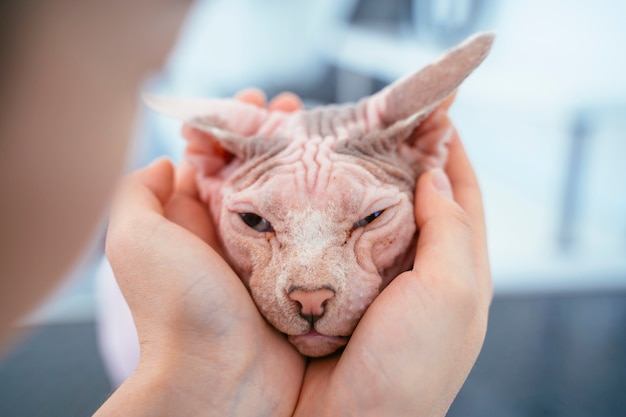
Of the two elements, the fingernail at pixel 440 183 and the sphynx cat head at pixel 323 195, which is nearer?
the sphynx cat head at pixel 323 195

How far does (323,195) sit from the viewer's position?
0.82 metres

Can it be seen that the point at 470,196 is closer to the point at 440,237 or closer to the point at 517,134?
the point at 440,237

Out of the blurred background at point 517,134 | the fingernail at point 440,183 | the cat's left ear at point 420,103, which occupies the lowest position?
the blurred background at point 517,134

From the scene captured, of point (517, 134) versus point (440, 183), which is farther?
point (517, 134)

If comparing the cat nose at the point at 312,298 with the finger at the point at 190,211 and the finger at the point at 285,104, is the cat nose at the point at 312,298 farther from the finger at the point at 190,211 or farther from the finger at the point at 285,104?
the finger at the point at 285,104

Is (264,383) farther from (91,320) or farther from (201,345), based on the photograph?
(91,320)

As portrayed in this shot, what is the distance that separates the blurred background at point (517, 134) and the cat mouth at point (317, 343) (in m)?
0.71

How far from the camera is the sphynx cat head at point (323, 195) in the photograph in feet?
2.59

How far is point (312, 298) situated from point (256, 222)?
0.60ft

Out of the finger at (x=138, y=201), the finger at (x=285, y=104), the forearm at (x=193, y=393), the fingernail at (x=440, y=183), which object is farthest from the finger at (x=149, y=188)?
the fingernail at (x=440, y=183)

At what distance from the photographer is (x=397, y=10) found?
2037 mm

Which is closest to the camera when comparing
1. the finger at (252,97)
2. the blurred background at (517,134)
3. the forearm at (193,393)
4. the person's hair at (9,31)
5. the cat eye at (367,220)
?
the person's hair at (9,31)

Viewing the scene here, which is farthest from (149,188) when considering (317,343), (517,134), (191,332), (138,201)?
(517,134)

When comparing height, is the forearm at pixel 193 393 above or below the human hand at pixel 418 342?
below
